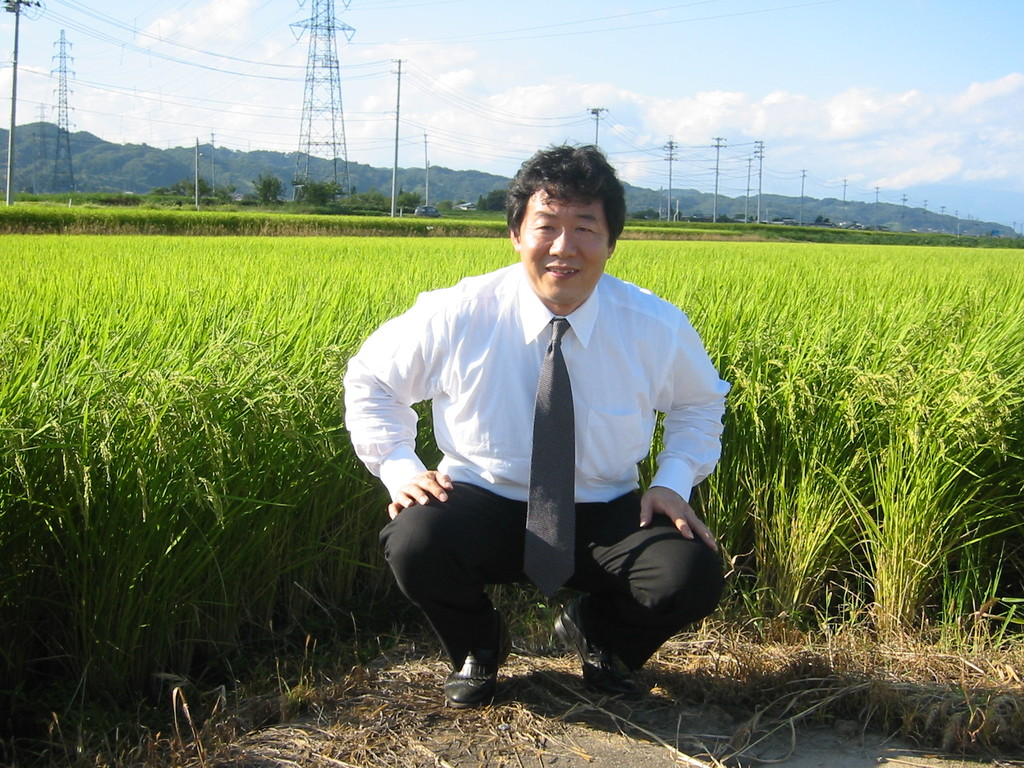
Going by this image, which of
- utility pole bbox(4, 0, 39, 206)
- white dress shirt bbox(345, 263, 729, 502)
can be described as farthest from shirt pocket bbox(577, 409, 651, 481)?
utility pole bbox(4, 0, 39, 206)

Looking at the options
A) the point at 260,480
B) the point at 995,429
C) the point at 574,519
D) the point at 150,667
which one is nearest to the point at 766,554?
the point at 995,429

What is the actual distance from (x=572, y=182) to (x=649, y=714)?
124 centimetres

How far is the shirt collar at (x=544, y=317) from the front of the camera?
214 cm

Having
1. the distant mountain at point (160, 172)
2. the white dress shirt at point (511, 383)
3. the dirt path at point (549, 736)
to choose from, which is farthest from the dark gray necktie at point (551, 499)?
the distant mountain at point (160, 172)

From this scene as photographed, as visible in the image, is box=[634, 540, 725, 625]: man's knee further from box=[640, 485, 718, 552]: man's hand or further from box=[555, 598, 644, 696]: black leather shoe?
box=[555, 598, 644, 696]: black leather shoe

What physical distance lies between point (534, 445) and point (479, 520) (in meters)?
0.21

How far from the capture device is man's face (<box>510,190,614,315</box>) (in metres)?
2.08

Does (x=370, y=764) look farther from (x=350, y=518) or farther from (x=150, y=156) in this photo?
(x=150, y=156)

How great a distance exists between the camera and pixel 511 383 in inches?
83.8

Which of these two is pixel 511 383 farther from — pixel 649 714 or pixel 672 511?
pixel 649 714

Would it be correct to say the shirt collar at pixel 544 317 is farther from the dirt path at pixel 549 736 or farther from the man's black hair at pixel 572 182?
the dirt path at pixel 549 736

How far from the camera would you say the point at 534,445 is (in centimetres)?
205

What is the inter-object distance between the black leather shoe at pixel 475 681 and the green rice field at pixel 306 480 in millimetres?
572

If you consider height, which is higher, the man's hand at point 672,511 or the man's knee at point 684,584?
the man's hand at point 672,511
